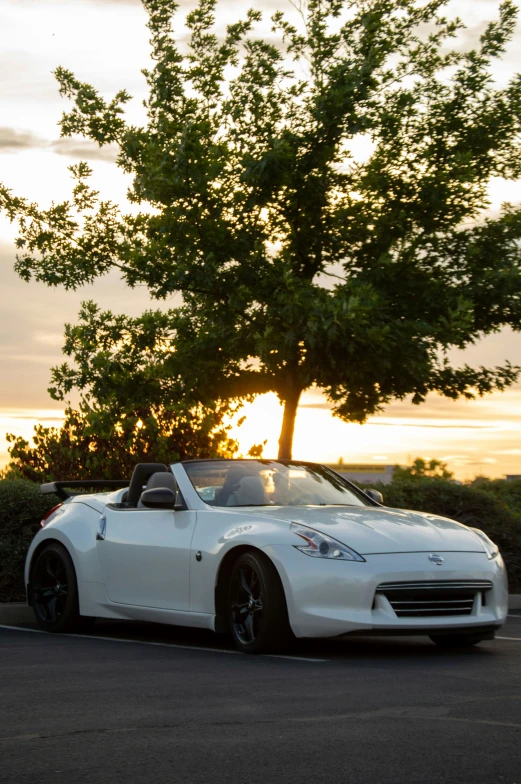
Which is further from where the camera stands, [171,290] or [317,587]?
[171,290]

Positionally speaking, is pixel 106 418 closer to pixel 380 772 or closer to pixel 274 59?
pixel 274 59

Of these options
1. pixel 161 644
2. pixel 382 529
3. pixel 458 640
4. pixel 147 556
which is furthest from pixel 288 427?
pixel 382 529

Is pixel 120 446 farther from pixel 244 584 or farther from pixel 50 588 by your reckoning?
pixel 244 584

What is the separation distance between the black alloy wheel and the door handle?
46cm

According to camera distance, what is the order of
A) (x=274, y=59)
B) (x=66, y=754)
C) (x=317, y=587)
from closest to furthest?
(x=66, y=754)
(x=317, y=587)
(x=274, y=59)

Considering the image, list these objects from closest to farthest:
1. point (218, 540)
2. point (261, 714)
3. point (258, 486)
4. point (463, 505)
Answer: point (261, 714), point (218, 540), point (258, 486), point (463, 505)

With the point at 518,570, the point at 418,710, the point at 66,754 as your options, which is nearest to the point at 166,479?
the point at 418,710

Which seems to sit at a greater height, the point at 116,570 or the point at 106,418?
the point at 106,418

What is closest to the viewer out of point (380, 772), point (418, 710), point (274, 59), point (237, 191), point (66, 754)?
point (380, 772)

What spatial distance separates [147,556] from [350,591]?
7.04 feet

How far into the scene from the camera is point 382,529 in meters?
8.67

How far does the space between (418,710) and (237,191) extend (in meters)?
13.5

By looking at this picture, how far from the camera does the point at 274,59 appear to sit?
20.2 metres

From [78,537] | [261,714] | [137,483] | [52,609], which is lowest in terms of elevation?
[261,714]
